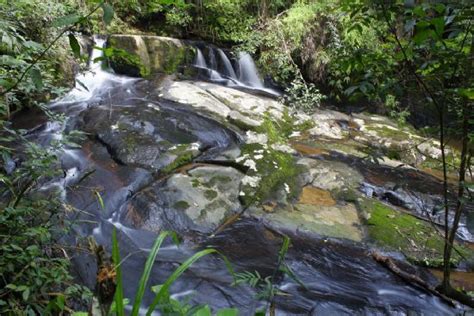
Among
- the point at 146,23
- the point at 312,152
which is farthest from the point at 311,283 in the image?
the point at 146,23

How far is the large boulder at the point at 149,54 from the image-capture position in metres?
8.75

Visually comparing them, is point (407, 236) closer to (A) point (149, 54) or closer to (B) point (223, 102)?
(B) point (223, 102)

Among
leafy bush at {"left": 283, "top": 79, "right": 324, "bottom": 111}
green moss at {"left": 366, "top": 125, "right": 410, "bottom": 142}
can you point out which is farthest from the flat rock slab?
green moss at {"left": 366, "top": 125, "right": 410, "bottom": 142}

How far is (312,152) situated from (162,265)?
4.10 m

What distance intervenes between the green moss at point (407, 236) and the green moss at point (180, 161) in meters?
2.58

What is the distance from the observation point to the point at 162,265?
12.1ft

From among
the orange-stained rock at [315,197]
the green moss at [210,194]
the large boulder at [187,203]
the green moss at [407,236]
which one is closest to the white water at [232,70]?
the orange-stained rock at [315,197]

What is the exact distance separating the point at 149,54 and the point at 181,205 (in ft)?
18.9

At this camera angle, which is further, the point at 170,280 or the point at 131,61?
the point at 131,61

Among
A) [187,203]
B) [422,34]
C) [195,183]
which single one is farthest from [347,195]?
[422,34]

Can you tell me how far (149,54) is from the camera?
9117mm

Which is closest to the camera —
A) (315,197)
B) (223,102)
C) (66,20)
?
(66,20)

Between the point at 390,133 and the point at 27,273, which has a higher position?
the point at 27,273

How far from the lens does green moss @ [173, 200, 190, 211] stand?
14.9 feet
